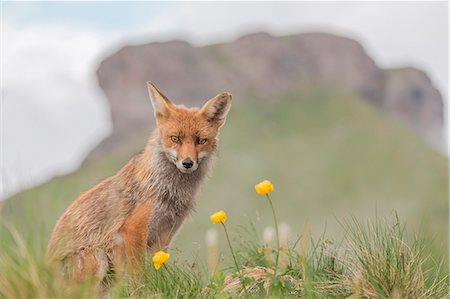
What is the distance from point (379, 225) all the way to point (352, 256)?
18.4 inches

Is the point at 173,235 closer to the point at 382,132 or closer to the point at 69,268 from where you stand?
the point at 69,268

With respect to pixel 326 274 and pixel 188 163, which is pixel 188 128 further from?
pixel 326 274

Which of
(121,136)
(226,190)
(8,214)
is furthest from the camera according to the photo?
(121,136)

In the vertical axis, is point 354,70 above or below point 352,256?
below

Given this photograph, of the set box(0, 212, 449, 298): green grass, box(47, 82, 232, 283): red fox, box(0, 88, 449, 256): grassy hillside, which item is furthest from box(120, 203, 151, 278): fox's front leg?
box(0, 88, 449, 256): grassy hillside

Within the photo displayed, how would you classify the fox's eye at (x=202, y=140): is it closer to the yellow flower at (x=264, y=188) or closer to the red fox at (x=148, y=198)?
the red fox at (x=148, y=198)

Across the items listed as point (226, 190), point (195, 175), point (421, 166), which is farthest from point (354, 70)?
point (195, 175)

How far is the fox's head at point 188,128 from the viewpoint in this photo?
29.3 ft

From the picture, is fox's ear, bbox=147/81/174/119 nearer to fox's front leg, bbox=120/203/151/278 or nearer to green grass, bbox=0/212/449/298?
fox's front leg, bbox=120/203/151/278

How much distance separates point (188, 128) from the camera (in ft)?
29.6

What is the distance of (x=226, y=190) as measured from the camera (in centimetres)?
15750

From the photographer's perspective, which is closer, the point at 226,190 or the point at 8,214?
the point at 8,214

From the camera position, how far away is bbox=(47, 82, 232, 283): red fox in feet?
28.3

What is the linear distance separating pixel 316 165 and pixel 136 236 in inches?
6360
